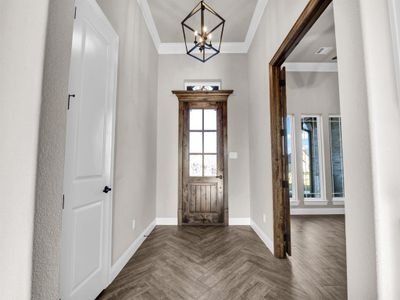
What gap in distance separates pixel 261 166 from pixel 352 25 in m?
2.18

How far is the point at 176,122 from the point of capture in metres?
4.04

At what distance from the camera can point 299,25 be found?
1862 mm

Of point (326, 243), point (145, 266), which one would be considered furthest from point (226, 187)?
point (145, 266)

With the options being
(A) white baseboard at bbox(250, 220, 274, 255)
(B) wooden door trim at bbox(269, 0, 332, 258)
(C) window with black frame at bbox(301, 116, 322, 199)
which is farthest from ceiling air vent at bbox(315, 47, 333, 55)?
(A) white baseboard at bbox(250, 220, 274, 255)

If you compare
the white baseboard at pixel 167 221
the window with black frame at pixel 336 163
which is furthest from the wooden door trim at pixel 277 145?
the window with black frame at pixel 336 163

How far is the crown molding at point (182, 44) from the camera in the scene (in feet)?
9.95

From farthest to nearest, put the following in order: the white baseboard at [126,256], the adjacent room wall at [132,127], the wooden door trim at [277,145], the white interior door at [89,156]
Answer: the wooden door trim at [277,145]
the adjacent room wall at [132,127]
the white baseboard at [126,256]
the white interior door at [89,156]

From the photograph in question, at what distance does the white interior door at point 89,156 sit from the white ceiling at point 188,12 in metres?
1.59

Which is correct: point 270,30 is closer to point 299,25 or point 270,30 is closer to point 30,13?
point 299,25

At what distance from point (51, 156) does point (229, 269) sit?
2117 millimetres

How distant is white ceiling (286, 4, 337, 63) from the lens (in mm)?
3359

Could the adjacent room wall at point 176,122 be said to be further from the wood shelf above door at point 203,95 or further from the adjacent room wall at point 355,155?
the adjacent room wall at point 355,155

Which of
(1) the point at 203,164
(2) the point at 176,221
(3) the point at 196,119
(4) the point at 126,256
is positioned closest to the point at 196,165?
(1) the point at 203,164

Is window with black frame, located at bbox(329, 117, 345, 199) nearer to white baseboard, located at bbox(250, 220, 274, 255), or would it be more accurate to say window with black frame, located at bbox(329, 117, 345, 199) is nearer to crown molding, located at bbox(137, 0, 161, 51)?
white baseboard, located at bbox(250, 220, 274, 255)
